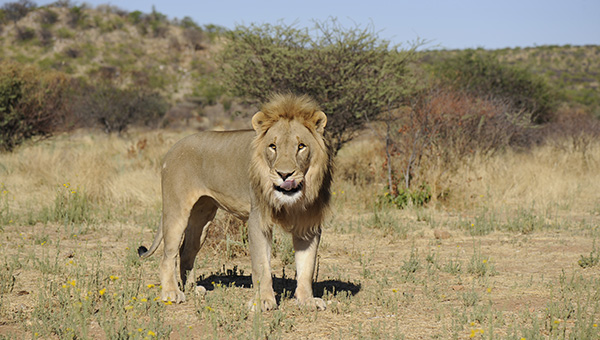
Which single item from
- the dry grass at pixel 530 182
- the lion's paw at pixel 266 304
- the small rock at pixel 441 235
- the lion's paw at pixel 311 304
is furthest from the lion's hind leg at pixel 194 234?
the dry grass at pixel 530 182

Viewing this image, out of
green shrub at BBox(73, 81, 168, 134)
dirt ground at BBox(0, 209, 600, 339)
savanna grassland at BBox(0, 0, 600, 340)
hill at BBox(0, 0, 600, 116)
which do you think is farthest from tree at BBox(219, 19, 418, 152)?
hill at BBox(0, 0, 600, 116)

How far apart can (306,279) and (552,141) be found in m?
13.5

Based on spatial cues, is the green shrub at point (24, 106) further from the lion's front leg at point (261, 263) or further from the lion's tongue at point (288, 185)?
the lion's tongue at point (288, 185)

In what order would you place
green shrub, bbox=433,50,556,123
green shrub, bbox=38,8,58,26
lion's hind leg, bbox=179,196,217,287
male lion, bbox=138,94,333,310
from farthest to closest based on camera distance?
green shrub, bbox=38,8,58,26
green shrub, bbox=433,50,556,123
lion's hind leg, bbox=179,196,217,287
male lion, bbox=138,94,333,310

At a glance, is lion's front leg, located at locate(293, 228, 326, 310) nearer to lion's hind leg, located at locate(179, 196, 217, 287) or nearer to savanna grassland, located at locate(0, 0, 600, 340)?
savanna grassland, located at locate(0, 0, 600, 340)

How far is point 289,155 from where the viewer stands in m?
4.52

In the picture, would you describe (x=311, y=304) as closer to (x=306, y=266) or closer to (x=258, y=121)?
(x=306, y=266)

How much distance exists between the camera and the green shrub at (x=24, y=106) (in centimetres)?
1614

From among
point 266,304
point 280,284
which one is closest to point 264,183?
point 266,304

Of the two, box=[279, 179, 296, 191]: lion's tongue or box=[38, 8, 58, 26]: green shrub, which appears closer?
box=[279, 179, 296, 191]: lion's tongue

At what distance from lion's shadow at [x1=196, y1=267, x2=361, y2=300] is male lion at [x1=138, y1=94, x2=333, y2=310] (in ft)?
2.18

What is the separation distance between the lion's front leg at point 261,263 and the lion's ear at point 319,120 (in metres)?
0.86

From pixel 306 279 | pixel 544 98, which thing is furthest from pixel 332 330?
pixel 544 98

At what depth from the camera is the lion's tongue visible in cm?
438
